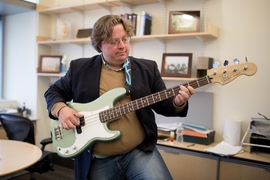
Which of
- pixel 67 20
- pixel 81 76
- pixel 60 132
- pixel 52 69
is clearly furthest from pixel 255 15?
pixel 52 69

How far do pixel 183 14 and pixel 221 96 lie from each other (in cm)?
90

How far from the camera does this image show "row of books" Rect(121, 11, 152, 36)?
291cm

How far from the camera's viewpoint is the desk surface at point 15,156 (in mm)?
1710

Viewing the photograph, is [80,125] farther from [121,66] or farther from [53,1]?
[53,1]

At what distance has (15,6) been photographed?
3596 millimetres

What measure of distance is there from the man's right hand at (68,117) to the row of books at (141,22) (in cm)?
151

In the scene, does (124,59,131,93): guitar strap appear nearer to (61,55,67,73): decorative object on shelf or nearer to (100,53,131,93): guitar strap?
(100,53,131,93): guitar strap

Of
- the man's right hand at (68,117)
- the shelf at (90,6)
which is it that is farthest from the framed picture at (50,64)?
the man's right hand at (68,117)

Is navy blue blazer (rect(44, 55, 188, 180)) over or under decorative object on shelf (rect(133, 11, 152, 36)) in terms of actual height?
under

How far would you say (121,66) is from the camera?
68.9 inches

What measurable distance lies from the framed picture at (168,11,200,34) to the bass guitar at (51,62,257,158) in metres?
1.18

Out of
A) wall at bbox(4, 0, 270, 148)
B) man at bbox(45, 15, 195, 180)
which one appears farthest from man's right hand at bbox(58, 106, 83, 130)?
wall at bbox(4, 0, 270, 148)

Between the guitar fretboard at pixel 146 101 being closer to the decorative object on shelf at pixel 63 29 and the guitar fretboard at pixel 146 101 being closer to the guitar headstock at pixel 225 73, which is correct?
the guitar headstock at pixel 225 73

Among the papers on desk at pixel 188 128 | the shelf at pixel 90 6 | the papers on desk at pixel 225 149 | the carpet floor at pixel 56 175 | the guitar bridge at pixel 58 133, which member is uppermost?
the shelf at pixel 90 6
